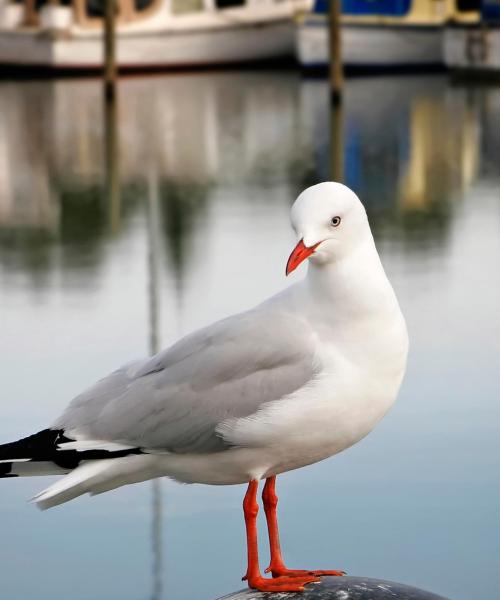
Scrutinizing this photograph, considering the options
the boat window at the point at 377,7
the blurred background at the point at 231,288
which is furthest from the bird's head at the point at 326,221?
the boat window at the point at 377,7

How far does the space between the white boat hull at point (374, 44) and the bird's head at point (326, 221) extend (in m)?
30.8

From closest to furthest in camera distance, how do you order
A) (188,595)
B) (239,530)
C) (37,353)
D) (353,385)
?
(353,385)
(188,595)
(239,530)
(37,353)

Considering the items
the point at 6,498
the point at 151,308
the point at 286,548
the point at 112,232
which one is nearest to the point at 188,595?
the point at 286,548

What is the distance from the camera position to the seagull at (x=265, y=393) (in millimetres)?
5168

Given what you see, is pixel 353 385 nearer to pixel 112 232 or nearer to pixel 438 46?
pixel 112 232

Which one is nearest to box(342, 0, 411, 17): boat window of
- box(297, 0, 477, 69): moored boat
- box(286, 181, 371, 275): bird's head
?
box(297, 0, 477, 69): moored boat

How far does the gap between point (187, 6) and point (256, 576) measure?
32.6 meters

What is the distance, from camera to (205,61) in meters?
37.7

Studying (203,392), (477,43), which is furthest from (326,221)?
(477,43)

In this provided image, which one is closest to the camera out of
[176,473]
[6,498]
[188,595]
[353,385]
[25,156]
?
[353,385]

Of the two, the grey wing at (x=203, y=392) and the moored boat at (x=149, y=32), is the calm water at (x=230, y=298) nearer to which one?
the grey wing at (x=203, y=392)

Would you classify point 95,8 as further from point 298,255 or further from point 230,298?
point 298,255

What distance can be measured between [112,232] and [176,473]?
10.8 metres

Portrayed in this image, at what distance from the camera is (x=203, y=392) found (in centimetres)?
551
